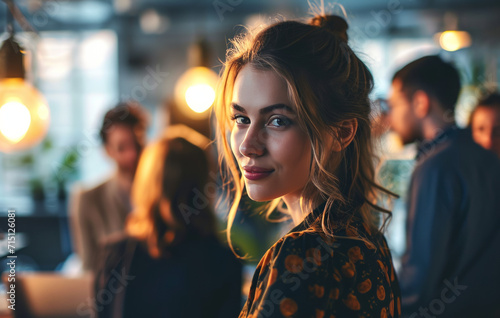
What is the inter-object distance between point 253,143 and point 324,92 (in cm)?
18

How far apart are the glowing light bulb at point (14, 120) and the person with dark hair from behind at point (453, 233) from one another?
1612 millimetres

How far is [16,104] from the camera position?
1.64m

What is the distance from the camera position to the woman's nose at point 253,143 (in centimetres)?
89

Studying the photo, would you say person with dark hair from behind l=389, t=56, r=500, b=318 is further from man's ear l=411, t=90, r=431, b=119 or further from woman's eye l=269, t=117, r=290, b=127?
woman's eye l=269, t=117, r=290, b=127

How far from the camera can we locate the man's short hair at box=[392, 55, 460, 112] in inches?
85.5

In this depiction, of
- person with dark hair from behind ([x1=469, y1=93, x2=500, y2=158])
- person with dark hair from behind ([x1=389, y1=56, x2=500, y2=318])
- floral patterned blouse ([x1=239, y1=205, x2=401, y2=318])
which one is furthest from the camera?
person with dark hair from behind ([x1=469, y1=93, x2=500, y2=158])

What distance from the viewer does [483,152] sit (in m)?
1.95

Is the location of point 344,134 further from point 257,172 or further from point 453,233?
point 453,233

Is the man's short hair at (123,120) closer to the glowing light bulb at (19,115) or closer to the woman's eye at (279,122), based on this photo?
the glowing light bulb at (19,115)

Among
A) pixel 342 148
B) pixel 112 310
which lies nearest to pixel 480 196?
pixel 342 148

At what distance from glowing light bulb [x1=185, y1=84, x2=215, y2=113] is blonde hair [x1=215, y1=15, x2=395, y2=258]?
6.31 feet

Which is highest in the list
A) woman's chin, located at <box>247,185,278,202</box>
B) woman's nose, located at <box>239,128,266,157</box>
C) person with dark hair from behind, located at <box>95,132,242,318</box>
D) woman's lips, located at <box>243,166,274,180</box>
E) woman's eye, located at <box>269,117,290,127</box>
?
woman's eye, located at <box>269,117,290,127</box>

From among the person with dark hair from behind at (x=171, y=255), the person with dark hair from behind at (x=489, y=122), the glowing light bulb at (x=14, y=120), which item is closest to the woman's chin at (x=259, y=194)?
the person with dark hair from behind at (x=171, y=255)

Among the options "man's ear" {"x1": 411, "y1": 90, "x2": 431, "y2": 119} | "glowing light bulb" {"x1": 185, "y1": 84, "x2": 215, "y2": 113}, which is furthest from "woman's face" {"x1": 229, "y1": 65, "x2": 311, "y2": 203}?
"glowing light bulb" {"x1": 185, "y1": 84, "x2": 215, "y2": 113}
